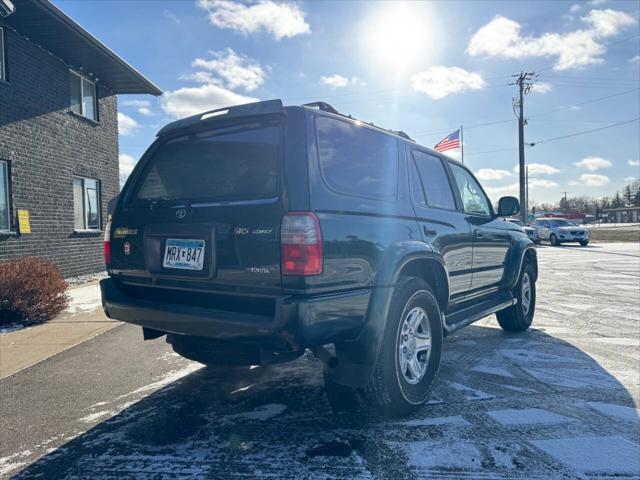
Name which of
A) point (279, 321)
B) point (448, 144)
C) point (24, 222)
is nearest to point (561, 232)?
point (448, 144)

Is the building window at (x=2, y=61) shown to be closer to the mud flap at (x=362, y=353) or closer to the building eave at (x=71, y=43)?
the building eave at (x=71, y=43)

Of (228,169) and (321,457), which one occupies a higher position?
(228,169)

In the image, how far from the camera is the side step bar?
12.0 feet

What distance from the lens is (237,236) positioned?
2.51 metres

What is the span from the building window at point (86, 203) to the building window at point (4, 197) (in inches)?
81.4

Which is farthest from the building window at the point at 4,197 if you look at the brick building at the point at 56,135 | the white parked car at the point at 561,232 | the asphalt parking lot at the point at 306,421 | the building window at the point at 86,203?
the white parked car at the point at 561,232

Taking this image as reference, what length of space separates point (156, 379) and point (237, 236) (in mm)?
2127

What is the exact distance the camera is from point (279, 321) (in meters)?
2.29

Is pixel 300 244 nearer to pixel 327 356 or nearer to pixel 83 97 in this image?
pixel 327 356

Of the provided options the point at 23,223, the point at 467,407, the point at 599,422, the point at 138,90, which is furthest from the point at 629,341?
the point at 138,90

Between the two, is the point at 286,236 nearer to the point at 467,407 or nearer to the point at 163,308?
the point at 163,308

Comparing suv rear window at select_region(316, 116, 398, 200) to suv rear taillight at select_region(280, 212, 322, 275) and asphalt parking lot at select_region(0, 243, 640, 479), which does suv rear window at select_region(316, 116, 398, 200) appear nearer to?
suv rear taillight at select_region(280, 212, 322, 275)

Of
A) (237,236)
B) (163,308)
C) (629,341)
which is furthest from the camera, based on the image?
(629,341)

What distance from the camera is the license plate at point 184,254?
263 centimetres
